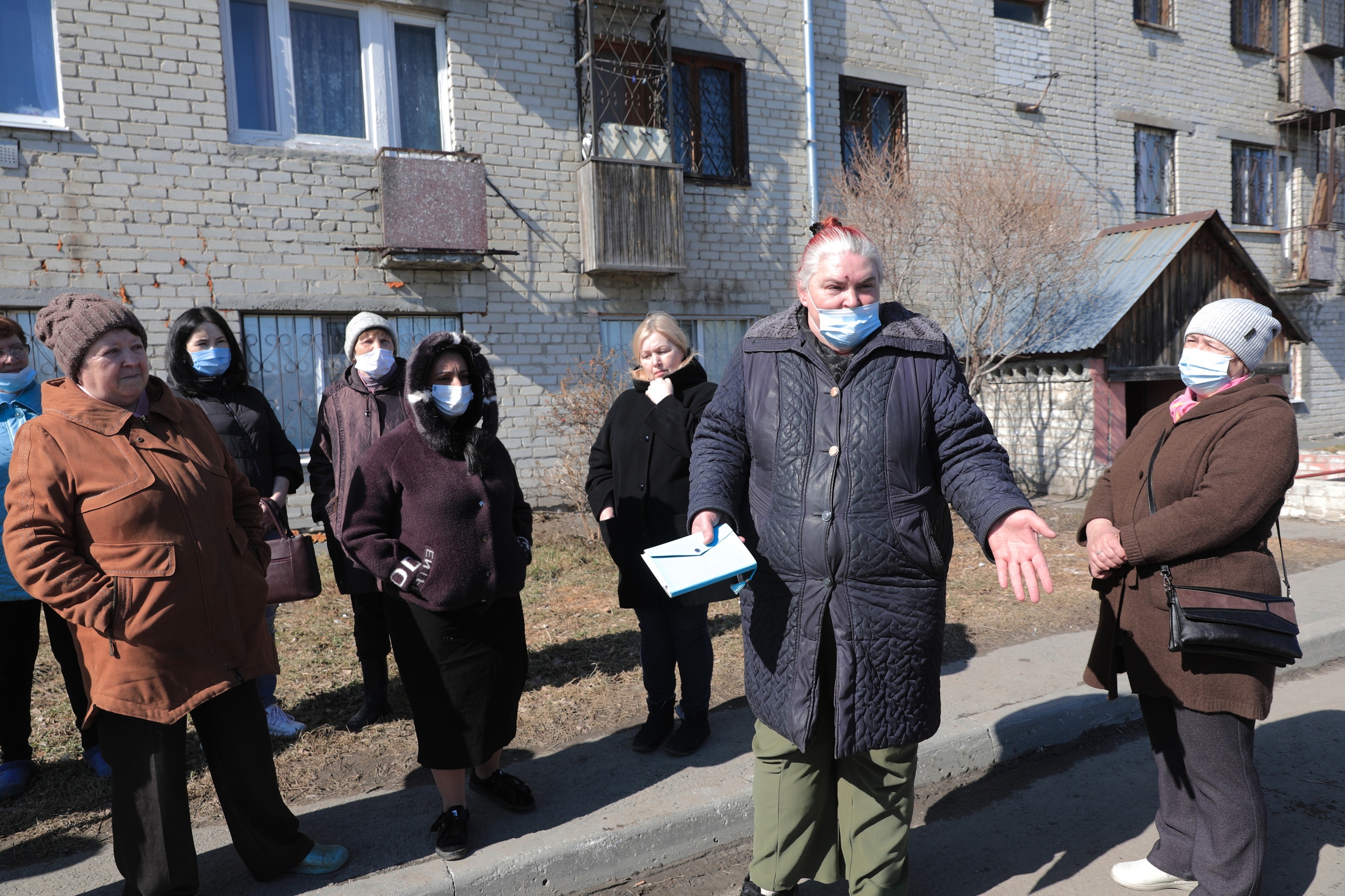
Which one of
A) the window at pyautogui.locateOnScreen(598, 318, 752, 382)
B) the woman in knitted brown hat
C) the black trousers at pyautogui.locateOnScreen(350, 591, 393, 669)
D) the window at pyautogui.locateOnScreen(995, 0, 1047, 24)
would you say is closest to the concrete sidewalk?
the woman in knitted brown hat

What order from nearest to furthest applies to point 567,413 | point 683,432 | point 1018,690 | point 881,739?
point 881,739
point 683,432
point 1018,690
point 567,413

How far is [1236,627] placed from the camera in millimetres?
2393

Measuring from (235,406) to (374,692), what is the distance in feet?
4.76

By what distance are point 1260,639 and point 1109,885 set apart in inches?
39.8

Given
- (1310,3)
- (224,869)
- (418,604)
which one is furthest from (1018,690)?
Answer: (1310,3)

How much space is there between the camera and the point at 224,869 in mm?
2758

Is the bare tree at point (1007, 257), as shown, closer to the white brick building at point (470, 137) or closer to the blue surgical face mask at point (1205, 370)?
the white brick building at point (470, 137)

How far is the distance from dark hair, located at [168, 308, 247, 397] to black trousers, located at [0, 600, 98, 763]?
103 cm

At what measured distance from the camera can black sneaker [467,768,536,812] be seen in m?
3.09

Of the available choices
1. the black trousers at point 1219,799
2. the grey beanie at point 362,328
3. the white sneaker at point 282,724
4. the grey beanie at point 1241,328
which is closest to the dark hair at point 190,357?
the grey beanie at point 362,328

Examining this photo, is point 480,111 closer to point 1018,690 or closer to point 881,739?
point 1018,690

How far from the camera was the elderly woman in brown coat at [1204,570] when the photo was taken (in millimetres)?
2469

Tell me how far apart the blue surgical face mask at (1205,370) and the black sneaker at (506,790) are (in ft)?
8.58

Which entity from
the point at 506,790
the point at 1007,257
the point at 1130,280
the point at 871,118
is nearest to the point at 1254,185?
the point at 1130,280
